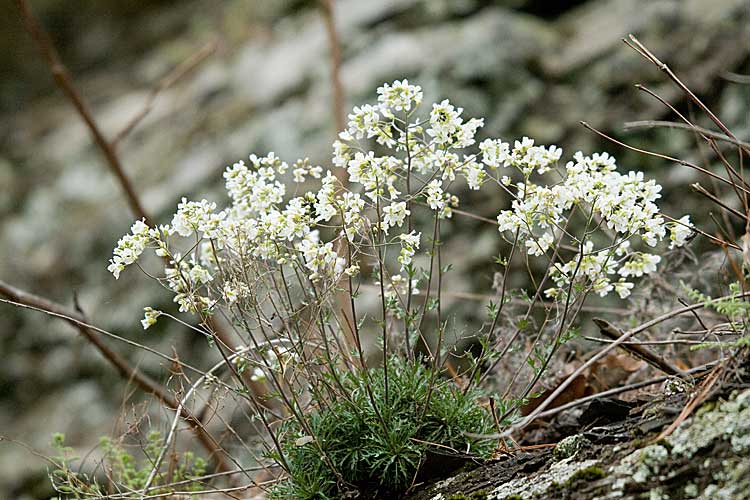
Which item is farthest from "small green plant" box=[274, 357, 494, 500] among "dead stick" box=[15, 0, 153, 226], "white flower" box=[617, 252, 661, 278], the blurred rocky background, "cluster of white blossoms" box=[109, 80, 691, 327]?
the blurred rocky background

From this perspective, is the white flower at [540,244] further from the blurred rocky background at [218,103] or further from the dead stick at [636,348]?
the blurred rocky background at [218,103]

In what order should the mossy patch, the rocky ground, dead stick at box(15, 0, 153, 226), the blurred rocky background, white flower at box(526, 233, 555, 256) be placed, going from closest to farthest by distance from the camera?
the rocky ground
the mossy patch
white flower at box(526, 233, 555, 256)
dead stick at box(15, 0, 153, 226)
the blurred rocky background

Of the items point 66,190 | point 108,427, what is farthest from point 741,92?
point 66,190

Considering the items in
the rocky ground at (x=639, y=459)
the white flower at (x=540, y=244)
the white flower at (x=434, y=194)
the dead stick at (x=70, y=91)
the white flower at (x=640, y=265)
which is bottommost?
the rocky ground at (x=639, y=459)

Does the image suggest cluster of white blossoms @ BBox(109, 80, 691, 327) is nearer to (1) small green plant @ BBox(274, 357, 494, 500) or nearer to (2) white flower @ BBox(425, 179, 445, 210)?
(2) white flower @ BBox(425, 179, 445, 210)

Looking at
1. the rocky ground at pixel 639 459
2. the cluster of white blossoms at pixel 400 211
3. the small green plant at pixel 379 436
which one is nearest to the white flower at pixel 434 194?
the cluster of white blossoms at pixel 400 211

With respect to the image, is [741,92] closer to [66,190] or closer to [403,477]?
[403,477]
